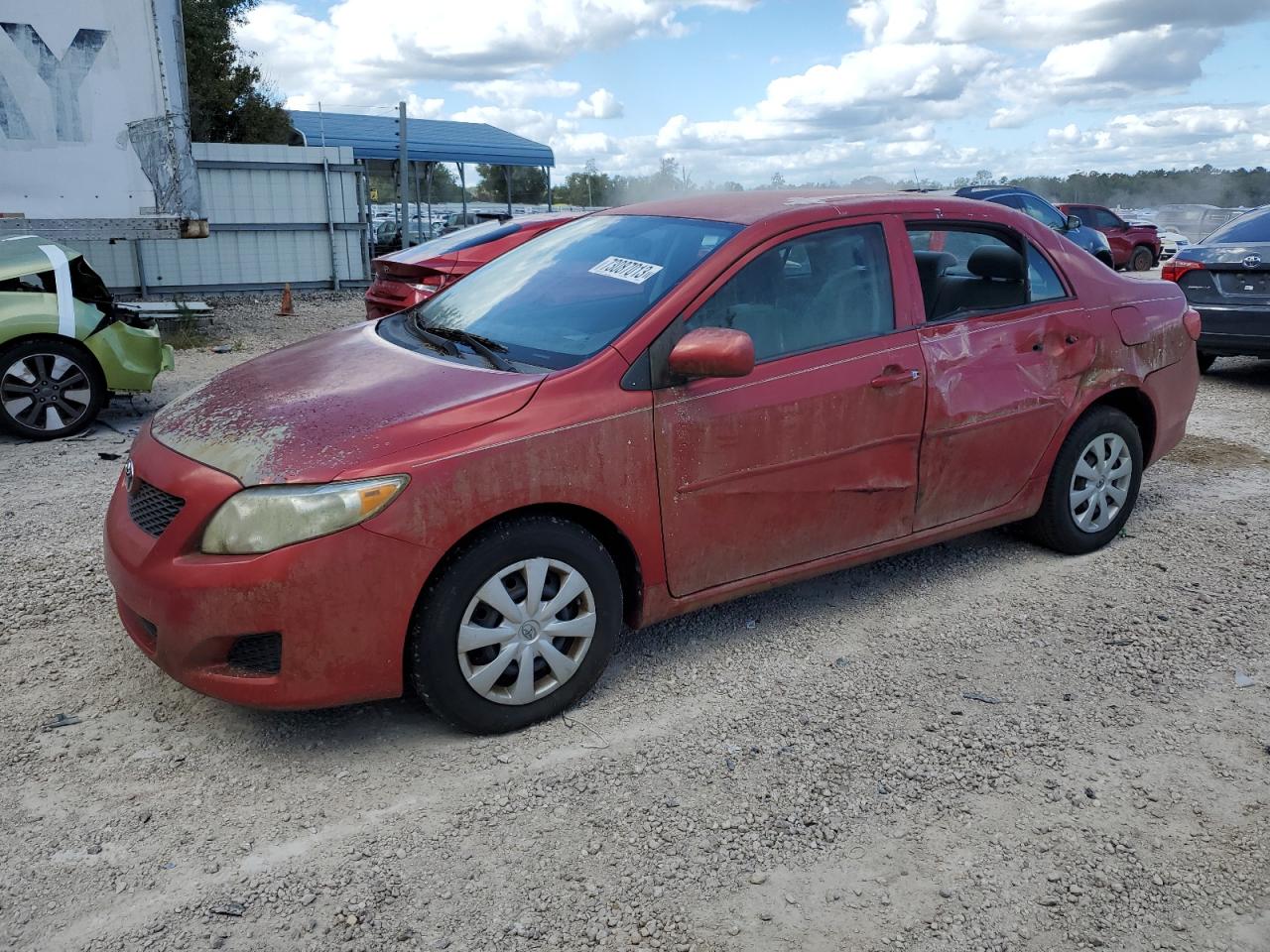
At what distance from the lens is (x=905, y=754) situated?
3.27 metres

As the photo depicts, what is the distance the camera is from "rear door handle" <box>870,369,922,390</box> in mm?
3914

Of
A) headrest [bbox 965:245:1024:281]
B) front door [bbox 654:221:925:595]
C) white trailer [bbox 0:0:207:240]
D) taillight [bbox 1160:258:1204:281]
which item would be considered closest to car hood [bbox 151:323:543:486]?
front door [bbox 654:221:925:595]

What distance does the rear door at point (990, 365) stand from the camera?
13.6 feet

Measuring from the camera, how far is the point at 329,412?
324 cm

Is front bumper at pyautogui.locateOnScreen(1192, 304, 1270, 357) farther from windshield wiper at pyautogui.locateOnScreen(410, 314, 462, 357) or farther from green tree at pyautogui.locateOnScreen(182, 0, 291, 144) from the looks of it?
green tree at pyautogui.locateOnScreen(182, 0, 291, 144)

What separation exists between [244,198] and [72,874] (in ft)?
49.8

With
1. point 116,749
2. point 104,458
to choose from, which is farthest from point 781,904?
point 104,458

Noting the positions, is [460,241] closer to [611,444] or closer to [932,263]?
[932,263]

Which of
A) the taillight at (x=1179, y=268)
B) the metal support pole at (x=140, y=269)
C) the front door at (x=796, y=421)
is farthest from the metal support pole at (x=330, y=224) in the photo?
the front door at (x=796, y=421)

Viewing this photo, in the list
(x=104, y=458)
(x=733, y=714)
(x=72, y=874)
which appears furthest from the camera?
(x=104, y=458)

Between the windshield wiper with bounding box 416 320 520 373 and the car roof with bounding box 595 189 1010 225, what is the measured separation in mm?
947

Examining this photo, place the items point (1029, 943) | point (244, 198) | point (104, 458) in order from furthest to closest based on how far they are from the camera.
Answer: point (244, 198)
point (104, 458)
point (1029, 943)

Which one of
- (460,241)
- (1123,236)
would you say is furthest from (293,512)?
(1123,236)

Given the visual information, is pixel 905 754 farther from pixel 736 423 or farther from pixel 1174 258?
pixel 1174 258
